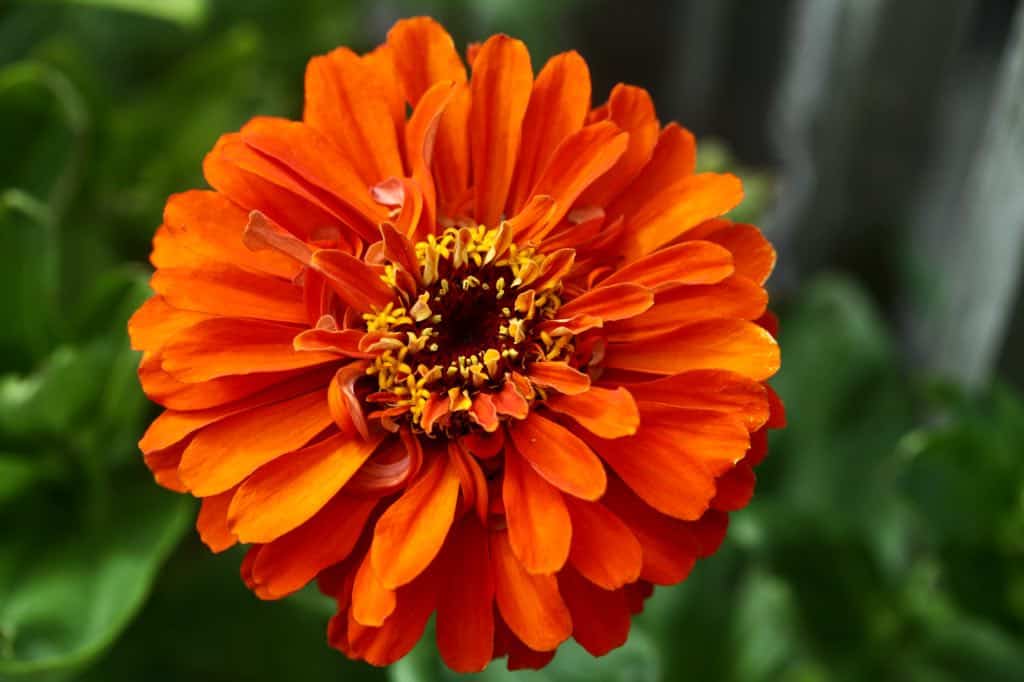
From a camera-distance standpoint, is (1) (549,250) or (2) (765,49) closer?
(1) (549,250)

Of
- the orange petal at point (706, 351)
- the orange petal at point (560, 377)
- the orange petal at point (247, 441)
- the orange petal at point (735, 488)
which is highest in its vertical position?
the orange petal at point (706, 351)

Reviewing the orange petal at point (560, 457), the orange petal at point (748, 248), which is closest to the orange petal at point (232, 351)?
the orange petal at point (560, 457)

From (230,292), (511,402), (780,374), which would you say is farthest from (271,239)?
(780,374)

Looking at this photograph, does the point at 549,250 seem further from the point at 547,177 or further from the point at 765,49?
the point at 765,49

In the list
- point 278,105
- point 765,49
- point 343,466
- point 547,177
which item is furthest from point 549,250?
point 765,49

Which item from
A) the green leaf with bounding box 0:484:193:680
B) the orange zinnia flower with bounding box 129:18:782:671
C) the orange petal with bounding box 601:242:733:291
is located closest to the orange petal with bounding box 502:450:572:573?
the orange zinnia flower with bounding box 129:18:782:671

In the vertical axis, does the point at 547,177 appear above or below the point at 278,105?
above

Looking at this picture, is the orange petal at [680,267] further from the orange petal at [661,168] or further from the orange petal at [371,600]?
the orange petal at [371,600]

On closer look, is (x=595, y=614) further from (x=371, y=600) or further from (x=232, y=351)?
(x=232, y=351)
